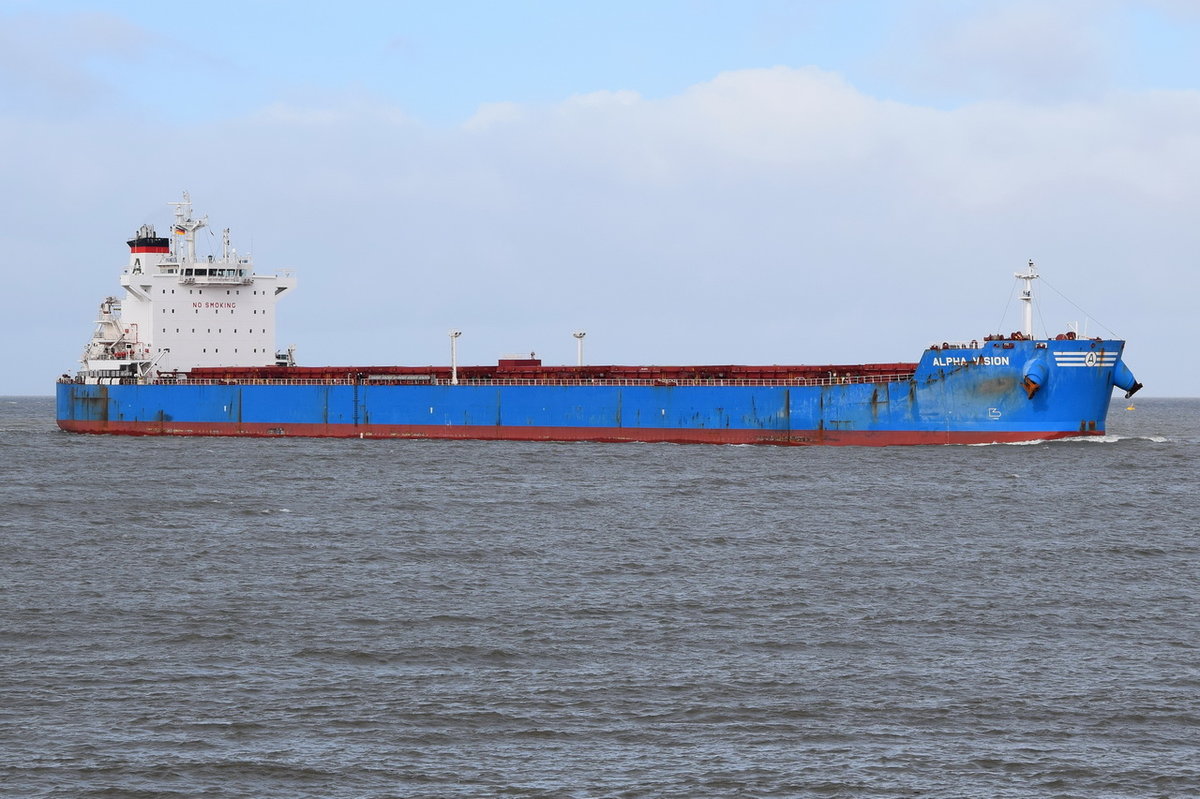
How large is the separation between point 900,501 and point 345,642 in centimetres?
1801

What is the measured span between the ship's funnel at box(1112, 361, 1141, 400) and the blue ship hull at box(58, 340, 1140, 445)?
0.05m

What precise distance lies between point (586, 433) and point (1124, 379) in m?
18.5

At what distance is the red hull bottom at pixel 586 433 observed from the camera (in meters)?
43.6

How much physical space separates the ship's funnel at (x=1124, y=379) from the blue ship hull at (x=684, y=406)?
1.9 inches

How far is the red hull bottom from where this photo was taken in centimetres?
4356

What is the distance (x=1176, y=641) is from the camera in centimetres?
1788

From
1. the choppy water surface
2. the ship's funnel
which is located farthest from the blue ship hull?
the choppy water surface

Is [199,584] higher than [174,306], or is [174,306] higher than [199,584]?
[174,306]

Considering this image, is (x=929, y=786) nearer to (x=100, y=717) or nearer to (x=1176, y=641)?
(x=1176, y=641)

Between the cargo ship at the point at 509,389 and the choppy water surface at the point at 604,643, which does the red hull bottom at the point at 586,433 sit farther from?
the choppy water surface at the point at 604,643

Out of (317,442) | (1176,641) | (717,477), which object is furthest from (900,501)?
(317,442)

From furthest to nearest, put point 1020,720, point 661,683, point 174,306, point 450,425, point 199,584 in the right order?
point 174,306 → point 450,425 → point 199,584 → point 661,683 → point 1020,720

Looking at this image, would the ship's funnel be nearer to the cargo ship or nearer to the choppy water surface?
the cargo ship

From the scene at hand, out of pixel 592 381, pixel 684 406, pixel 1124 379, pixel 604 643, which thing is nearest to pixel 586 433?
pixel 592 381
